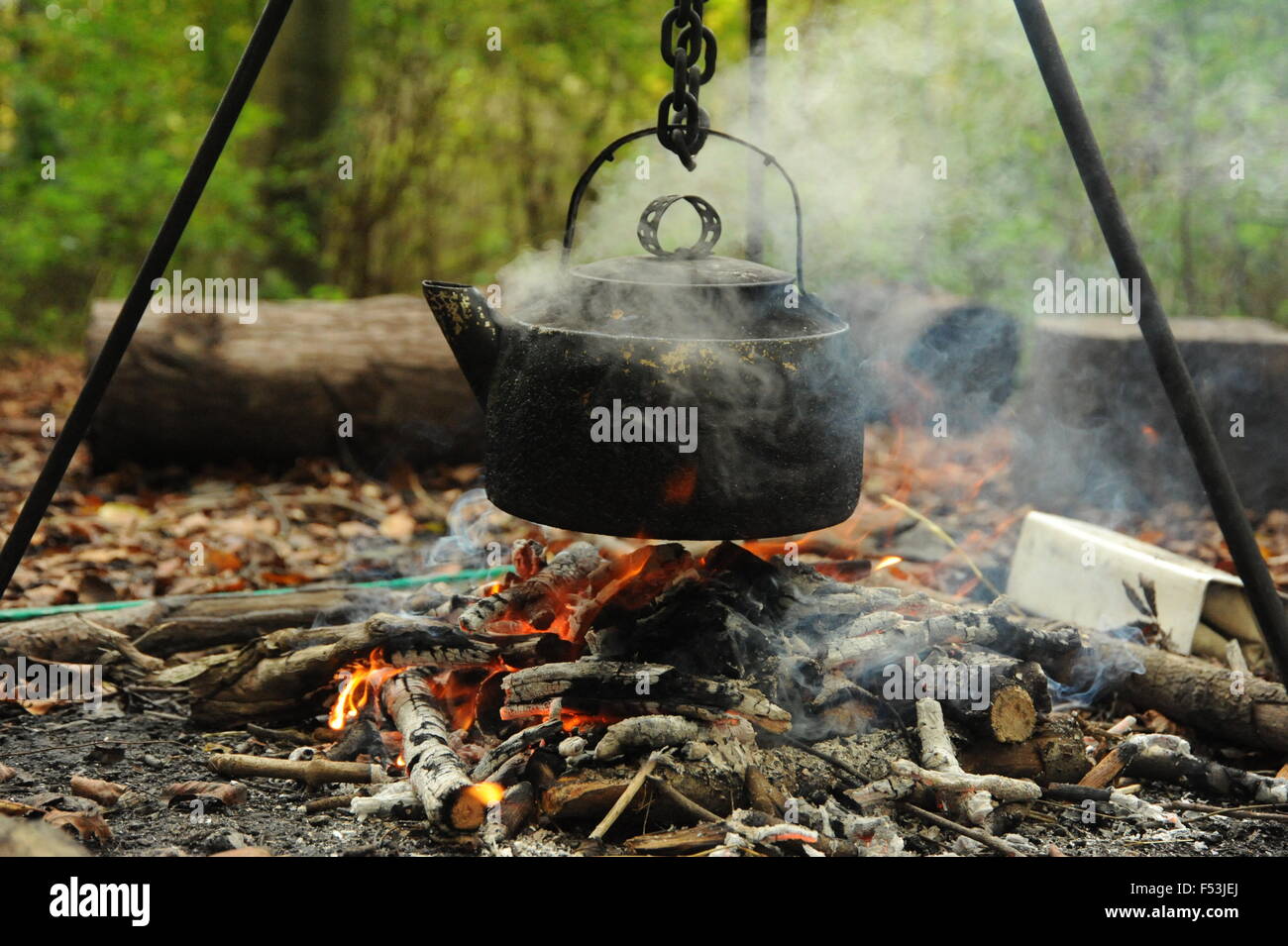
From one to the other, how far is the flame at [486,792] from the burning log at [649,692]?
28 centimetres

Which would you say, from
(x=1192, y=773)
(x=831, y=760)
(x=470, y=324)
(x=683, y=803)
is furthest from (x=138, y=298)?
(x=1192, y=773)

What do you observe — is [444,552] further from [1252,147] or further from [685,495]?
[1252,147]

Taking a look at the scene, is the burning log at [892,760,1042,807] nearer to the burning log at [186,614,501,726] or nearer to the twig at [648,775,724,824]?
the twig at [648,775,724,824]

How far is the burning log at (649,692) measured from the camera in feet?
9.65

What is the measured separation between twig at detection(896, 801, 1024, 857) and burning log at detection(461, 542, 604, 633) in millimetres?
1127

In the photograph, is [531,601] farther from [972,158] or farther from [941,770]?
[972,158]

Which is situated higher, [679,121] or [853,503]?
[679,121]

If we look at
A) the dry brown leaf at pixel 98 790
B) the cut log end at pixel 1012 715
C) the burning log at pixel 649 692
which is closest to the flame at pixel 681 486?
the burning log at pixel 649 692

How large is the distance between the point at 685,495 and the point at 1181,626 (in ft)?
6.61

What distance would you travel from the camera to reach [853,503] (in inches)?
120

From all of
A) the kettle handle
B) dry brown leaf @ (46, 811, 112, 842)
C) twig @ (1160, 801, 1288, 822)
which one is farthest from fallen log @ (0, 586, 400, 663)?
twig @ (1160, 801, 1288, 822)

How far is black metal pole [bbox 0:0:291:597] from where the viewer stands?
2.89 metres
